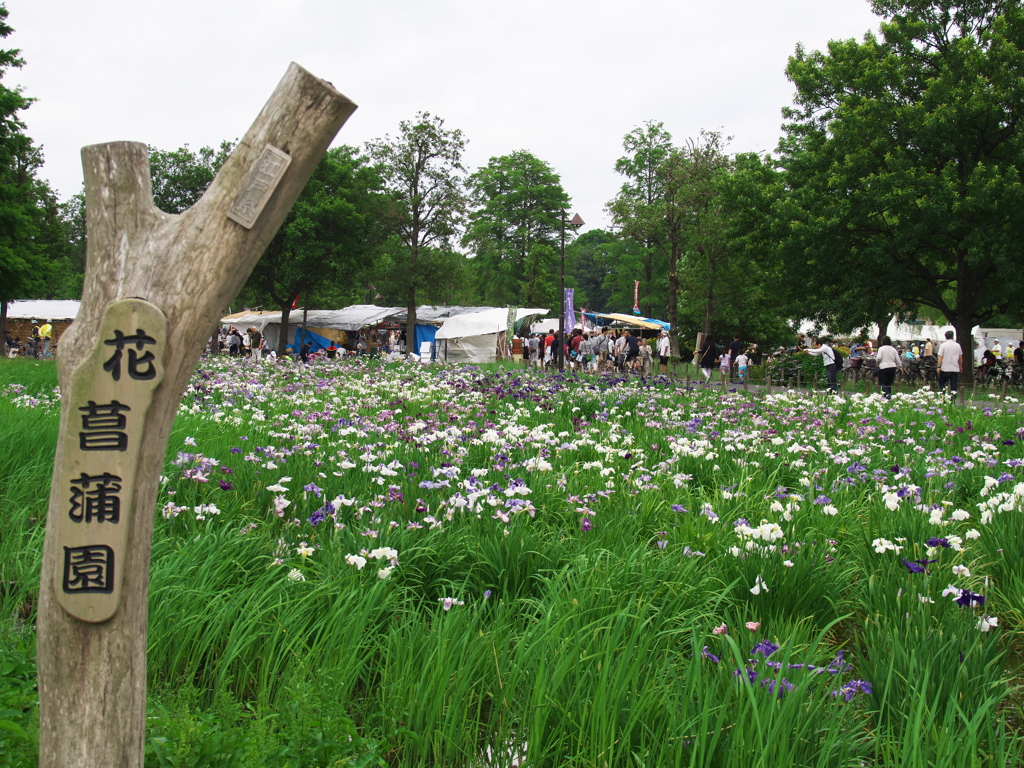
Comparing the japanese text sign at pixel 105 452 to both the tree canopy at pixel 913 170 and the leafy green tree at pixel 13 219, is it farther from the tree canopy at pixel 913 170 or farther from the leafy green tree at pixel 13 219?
the leafy green tree at pixel 13 219

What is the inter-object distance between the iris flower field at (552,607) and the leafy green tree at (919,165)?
16.5 meters

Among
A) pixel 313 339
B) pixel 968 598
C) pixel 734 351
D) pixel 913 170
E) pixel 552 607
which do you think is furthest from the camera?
pixel 313 339

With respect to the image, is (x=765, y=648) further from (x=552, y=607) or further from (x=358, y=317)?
(x=358, y=317)

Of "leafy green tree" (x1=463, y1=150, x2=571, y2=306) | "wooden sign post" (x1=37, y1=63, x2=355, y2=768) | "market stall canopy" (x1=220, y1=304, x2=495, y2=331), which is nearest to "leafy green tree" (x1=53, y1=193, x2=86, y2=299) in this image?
"market stall canopy" (x1=220, y1=304, x2=495, y2=331)

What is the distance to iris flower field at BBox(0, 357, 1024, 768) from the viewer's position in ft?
7.23

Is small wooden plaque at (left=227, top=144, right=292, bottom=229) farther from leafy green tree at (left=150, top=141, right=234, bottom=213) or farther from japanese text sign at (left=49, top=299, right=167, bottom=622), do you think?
leafy green tree at (left=150, top=141, right=234, bottom=213)

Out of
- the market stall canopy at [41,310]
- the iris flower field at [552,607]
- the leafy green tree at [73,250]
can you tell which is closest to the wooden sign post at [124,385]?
the iris flower field at [552,607]

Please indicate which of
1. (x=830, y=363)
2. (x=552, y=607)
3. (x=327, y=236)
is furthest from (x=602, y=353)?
(x=552, y=607)

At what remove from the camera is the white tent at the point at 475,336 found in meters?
37.3

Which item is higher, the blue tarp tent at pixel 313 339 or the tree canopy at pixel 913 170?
the tree canopy at pixel 913 170

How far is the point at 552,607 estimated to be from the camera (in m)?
2.85

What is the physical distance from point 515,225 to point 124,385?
2304 inches

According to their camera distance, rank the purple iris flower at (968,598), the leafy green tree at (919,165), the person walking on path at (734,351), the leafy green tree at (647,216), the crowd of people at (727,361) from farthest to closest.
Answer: the leafy green tree at (647,216), the person walking on path at (734,351), the crowd of people at (727,361), the leafy green tree at (919,165), the purple iris flower at (968,598)

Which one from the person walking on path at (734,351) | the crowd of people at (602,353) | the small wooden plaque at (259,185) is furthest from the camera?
the crowd of people at (602,353)
